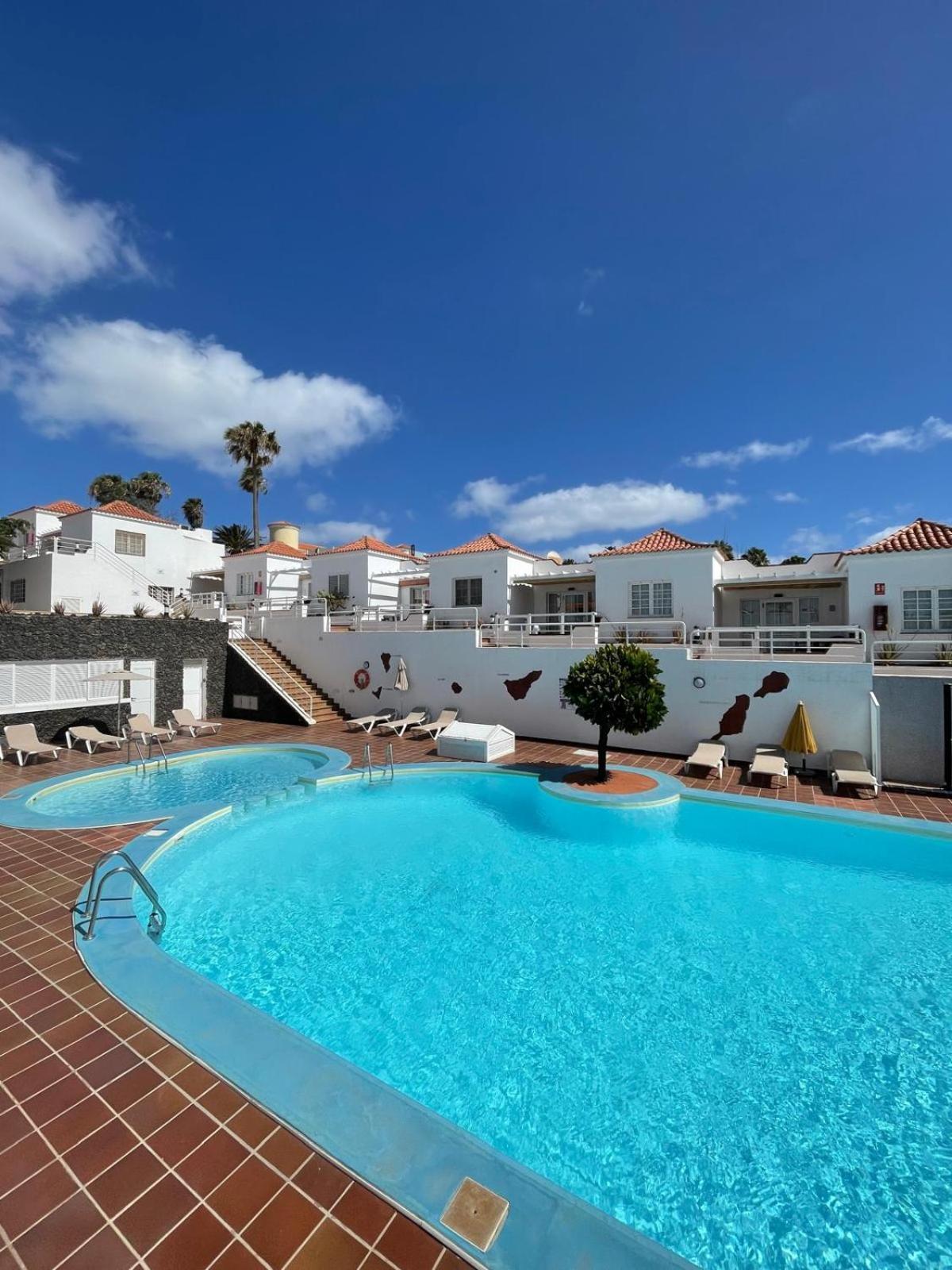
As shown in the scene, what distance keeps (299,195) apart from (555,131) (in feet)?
22.1

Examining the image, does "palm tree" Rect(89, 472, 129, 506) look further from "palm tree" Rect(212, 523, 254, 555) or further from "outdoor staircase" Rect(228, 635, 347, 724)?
"outdoor staircase" Rect(228, 635, 347, 724)

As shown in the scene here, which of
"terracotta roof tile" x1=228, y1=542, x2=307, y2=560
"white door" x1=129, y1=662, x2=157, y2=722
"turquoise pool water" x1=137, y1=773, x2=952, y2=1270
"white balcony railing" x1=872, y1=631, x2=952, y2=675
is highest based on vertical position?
"terracotta roof tile" x1=228, y1=542, x2=307, y2=560

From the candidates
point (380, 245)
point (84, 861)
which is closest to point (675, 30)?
point (380, 245)

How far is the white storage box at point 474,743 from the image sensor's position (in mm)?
16062

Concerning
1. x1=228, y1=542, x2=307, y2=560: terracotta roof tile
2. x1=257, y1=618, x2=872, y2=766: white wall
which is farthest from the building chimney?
x1=257, y1=618, x2=872, y2=766: white wall

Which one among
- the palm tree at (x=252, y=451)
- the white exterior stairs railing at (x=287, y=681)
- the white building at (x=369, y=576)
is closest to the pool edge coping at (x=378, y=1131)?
the white exterior stairs railing at (x=287, y=681)

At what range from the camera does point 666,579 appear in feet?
71.7

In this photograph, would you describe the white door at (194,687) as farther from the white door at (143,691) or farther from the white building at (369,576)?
the white building at (369,576)

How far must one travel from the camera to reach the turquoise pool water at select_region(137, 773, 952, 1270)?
13.0 feet

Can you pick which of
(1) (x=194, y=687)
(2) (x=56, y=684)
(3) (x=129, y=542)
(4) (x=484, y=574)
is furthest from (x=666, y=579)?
(3) (x=129, y=542)

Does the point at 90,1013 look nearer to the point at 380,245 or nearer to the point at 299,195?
the point at 299,195

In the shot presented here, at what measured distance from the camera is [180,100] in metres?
11.2

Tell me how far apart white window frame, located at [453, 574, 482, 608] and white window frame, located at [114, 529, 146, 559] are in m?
20.3

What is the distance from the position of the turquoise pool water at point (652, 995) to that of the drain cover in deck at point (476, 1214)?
1.22 metres
